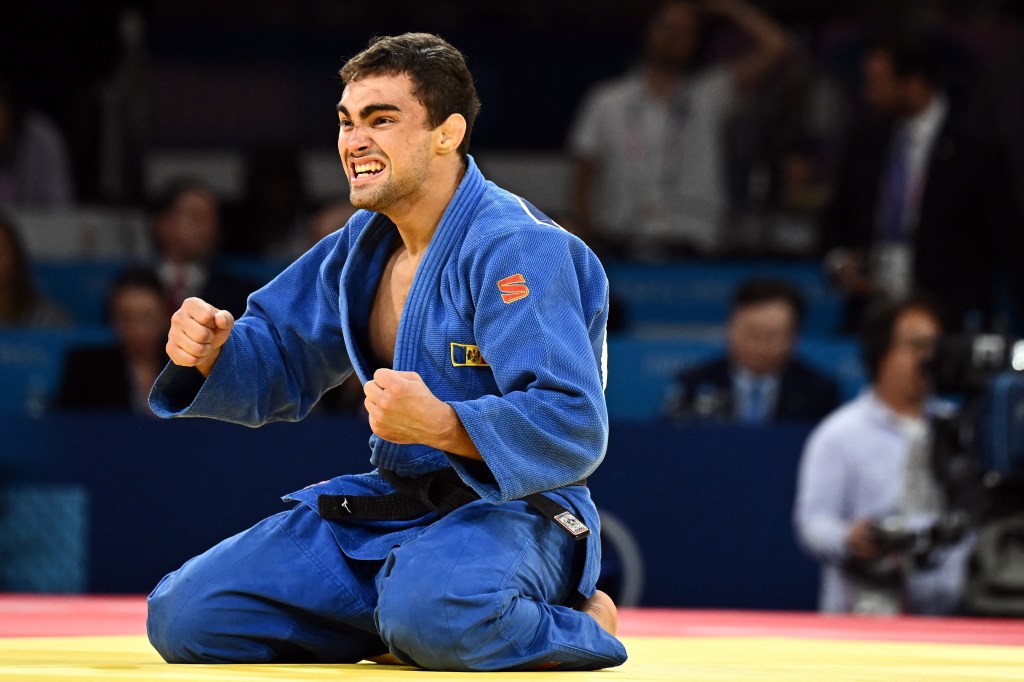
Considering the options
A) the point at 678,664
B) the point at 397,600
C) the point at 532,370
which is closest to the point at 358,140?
the point at 532,370

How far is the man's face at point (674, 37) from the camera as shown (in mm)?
6703

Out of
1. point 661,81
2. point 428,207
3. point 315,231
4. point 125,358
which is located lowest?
point 125,358

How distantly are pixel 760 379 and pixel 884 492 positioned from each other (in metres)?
0.78

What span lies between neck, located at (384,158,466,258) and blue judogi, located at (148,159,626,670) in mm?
33

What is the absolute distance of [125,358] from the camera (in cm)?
578

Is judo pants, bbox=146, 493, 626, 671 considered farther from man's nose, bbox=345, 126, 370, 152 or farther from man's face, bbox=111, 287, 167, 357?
man's face, bbox=111, 287, 167, 357

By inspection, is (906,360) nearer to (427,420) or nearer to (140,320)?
(140,320)

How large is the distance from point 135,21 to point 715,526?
14.7ft

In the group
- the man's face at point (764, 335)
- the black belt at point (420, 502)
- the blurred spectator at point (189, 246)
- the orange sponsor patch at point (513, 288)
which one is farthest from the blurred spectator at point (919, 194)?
the orange sponsor patch at point (513, 288)

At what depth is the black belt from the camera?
2713mm

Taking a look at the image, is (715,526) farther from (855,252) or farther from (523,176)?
(523,176)

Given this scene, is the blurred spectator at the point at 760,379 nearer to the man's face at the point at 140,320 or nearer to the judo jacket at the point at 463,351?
the man's face at the point at 140,320

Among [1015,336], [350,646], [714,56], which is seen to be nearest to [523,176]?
[714,56]

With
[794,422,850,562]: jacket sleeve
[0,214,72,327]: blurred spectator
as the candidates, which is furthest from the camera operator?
[0,214,72,327]: blurred spectator
